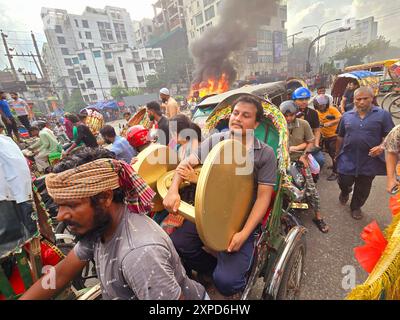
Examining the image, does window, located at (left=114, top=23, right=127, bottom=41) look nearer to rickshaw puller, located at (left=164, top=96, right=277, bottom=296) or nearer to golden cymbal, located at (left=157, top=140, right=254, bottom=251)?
rickshaw puller, located at (left=164, top=96, right=277, bottom=296)

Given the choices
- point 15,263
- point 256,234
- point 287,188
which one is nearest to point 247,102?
point 287,188

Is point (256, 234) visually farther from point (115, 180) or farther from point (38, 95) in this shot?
point (38, 95)

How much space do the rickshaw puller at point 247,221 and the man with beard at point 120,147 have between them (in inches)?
74.6

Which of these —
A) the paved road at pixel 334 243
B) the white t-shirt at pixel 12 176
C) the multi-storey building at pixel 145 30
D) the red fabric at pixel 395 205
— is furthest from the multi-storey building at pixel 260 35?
the white t-shirt at pixel 12 176

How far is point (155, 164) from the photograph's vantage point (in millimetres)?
2119

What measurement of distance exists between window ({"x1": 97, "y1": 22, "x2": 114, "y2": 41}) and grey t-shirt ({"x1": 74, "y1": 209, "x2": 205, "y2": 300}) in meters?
68.5

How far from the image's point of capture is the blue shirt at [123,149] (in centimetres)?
348

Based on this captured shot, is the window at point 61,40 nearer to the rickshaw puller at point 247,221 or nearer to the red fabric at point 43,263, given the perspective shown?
the red fabric at point 43,263

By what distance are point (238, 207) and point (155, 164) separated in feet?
3.13

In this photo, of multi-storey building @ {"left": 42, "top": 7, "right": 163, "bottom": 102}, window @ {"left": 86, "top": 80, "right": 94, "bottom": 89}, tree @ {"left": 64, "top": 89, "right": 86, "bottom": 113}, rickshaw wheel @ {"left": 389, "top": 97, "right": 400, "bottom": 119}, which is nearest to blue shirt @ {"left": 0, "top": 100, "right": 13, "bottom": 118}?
rickshaw wheel @ {"left": 389, "top": 97, "right": 400, "bottom": 119}

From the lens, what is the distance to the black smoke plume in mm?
21375

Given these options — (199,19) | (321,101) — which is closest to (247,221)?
(321,101)

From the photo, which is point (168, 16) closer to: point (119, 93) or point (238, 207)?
point (119, 93)

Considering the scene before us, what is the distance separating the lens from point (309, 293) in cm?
238
